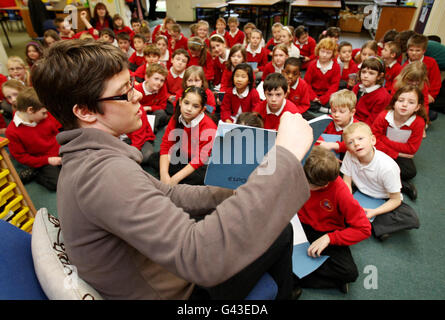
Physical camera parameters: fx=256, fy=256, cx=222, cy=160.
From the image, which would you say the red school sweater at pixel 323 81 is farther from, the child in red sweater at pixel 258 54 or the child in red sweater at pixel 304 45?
A: the child in red sweater at pixel 304 45

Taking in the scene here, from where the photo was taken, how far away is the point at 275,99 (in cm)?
232

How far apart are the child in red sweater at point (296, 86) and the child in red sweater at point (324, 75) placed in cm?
45

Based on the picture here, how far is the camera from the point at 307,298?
4.59 ft

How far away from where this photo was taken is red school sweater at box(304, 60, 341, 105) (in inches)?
135

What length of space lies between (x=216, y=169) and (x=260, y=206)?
41cm

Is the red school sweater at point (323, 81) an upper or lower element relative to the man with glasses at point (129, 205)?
lower

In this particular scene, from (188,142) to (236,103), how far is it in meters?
0.95

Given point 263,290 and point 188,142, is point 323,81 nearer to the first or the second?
point 188,142

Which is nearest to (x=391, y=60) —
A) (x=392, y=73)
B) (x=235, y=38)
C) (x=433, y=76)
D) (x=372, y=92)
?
(x=392, y=73)

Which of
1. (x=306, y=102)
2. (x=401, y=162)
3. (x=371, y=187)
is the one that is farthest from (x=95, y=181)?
(x=306, y=102)

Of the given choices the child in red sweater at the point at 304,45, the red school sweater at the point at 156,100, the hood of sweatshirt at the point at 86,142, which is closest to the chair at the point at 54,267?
the hood of sweatshirt at the point at 86,142

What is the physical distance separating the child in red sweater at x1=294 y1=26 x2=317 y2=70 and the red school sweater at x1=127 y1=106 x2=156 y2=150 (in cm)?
333

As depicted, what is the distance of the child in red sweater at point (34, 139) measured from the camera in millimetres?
2121
